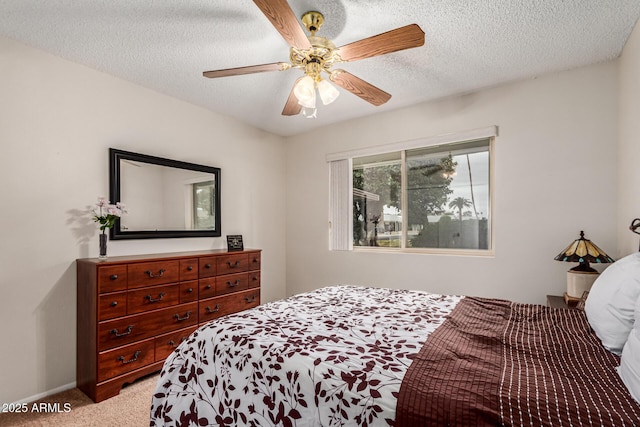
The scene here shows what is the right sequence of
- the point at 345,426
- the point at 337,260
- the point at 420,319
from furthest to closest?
the point at 337,260, the point at 420,319, the point at 345,426

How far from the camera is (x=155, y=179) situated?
3.09 meters

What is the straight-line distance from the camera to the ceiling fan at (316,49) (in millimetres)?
1596

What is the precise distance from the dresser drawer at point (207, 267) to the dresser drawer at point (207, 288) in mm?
47

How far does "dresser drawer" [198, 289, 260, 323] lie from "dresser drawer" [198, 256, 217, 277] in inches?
9.3

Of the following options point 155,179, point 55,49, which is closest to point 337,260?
point 155,179

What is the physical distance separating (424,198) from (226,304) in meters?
2.33

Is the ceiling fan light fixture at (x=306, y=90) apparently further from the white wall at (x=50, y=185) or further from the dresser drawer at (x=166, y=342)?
the dresser drawer at (x=166, y=342)

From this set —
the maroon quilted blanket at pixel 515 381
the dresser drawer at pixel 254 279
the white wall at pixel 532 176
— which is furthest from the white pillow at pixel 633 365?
the dresser drawer at pixel 254 279

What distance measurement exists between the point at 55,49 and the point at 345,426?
10.1 ft

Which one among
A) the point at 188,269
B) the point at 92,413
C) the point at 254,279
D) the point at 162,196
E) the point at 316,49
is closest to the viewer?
the point at 316,49

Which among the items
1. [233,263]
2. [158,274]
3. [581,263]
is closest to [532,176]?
[581,263]

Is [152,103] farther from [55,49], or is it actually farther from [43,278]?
[43,278]

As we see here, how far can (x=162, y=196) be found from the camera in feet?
10.3

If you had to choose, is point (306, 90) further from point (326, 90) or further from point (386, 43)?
point (386, 43)
